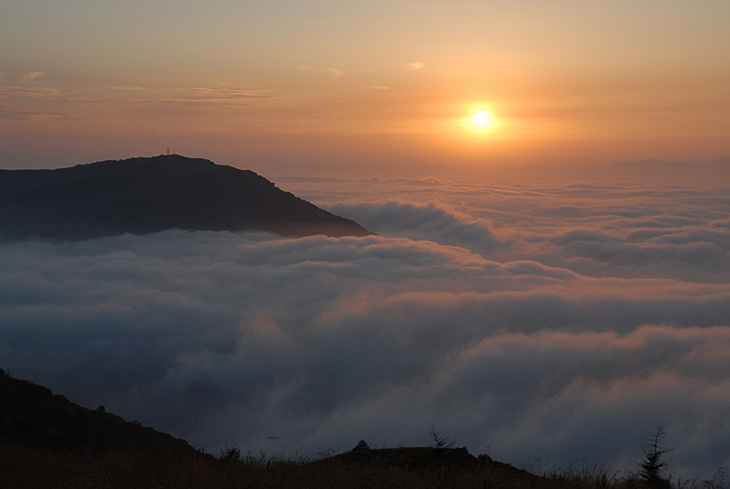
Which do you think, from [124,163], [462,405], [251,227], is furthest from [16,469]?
[124,163]

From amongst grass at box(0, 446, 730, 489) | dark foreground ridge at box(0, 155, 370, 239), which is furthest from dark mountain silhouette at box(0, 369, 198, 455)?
dark foreground ridge at box(0, 155, 370, 239)

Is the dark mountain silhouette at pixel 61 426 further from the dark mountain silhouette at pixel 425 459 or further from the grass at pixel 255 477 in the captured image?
the grass at pixel 255 477

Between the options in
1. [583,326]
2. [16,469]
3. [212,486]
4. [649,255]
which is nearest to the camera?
[212,486]

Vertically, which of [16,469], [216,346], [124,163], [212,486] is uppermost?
[124,163]

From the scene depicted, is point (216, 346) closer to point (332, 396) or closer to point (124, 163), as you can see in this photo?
point (332, 396)

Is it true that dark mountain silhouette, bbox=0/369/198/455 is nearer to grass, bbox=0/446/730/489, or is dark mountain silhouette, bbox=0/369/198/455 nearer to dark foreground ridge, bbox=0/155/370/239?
grass, bbox=0/446/730/489

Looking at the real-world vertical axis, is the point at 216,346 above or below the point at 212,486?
below
